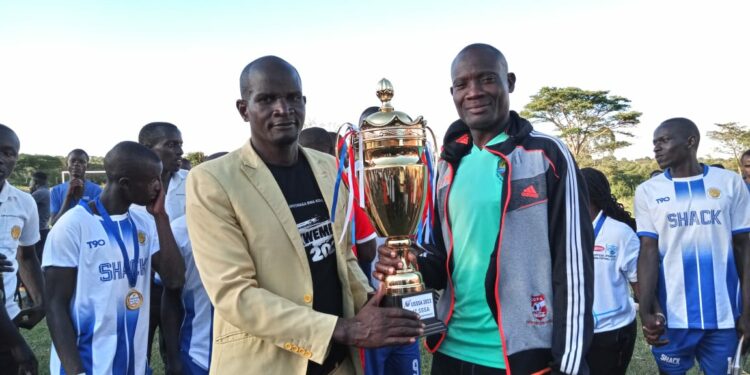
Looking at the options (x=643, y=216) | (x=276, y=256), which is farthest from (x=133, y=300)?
(x=643, y=216)

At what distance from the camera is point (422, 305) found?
1867 millimetres

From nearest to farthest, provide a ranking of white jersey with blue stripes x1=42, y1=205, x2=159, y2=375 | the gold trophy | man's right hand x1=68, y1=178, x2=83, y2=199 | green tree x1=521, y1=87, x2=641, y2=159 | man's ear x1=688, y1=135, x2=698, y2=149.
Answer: the gold trophy → white jersey with blue stripes x1=42, y1=205, x2=159, y2=375 → man's ear x1=688, y1=135, x2=698, y2=149 → man's right hand x1=68, y1=178, x2=83, y2=199 → green tree x1=521, y1=87, x2=641, y2=159

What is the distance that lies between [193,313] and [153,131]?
5.50 ft

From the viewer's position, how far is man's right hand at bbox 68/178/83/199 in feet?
21.2

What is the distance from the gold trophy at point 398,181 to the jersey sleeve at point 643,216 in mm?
2637

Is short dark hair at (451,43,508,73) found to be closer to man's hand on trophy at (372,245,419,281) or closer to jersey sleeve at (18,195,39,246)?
man's hand on trophy at (372,245,419,281)

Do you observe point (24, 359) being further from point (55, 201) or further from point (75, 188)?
point (55, 201)

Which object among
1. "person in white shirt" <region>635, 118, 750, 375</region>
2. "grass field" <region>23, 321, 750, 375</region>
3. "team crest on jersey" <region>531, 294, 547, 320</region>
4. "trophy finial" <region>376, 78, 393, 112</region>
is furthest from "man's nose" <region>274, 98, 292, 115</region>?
"grass field" <region>23, 321, 750, 375</region>

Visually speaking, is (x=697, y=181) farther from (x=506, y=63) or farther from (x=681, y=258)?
(x=506, y=63)

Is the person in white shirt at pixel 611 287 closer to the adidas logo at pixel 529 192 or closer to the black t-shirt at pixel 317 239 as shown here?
the adidas logo at pixel 529 192

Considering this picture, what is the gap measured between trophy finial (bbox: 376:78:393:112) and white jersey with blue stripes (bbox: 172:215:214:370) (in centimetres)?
175

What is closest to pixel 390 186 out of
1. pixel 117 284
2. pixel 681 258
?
pixel 117 284

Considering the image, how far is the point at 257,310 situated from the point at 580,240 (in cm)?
118

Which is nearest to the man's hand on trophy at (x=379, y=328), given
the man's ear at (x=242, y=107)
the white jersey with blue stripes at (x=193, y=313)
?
the man's ear at (x=242, y=107)
